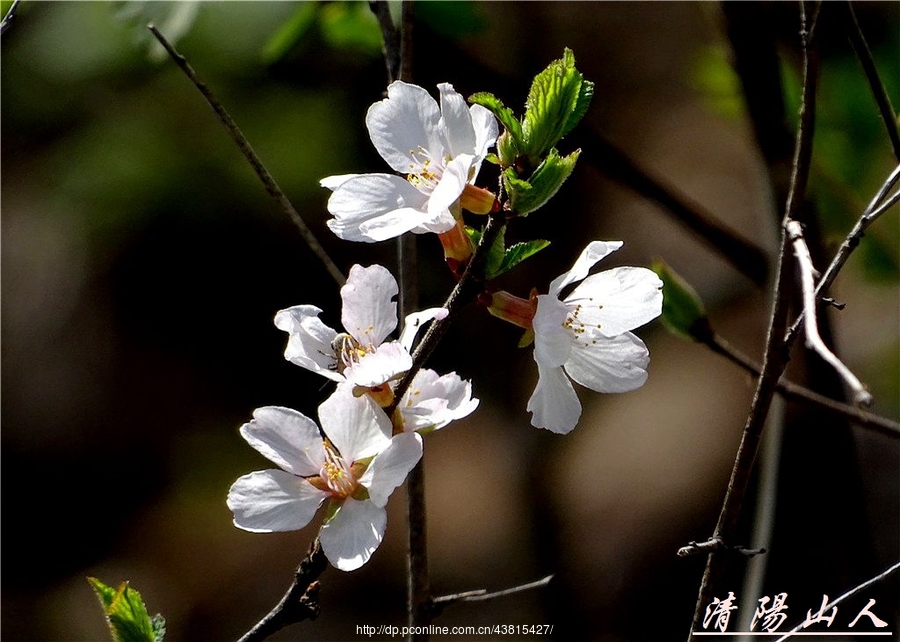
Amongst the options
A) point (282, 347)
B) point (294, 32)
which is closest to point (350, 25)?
point (294, 32)

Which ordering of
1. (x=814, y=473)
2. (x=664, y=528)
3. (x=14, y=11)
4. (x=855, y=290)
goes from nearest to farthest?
(x=14, y=11) → (x=814, y=473) → (x=664, y=528) → (x=855, y=290)

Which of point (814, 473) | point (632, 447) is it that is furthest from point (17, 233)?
point (814, 473)

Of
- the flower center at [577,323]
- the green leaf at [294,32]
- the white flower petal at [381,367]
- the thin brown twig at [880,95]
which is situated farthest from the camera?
→ the green leaf at [294,32]

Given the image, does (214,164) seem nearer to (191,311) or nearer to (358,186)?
(191,311)

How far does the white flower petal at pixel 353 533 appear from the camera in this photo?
22.1 inches

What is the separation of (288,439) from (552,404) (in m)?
0.20

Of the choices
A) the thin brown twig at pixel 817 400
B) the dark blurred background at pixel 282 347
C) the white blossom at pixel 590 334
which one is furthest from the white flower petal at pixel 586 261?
the dark blurred background at pixel 282 347

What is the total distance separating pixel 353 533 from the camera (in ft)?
1.91

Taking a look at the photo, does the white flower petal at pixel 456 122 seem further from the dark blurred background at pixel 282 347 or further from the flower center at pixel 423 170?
the dark blurred background at pixel 282 347

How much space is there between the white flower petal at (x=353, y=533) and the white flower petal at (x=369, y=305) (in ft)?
0.40

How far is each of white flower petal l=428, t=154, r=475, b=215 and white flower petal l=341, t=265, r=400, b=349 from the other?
7cm

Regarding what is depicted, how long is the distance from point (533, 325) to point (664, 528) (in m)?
2.00


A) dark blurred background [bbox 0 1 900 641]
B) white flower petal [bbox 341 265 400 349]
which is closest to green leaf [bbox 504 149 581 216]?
white flower petal [bbox 341 265 400 349]

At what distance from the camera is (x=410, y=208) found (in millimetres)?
611
